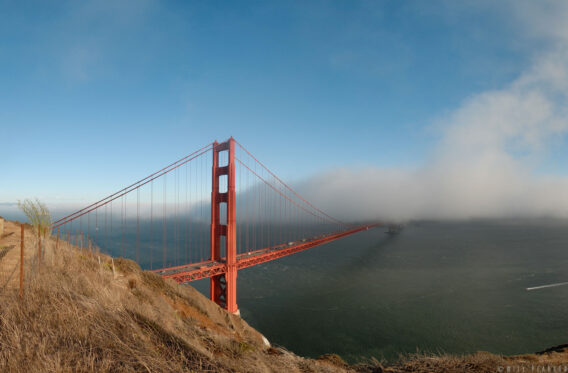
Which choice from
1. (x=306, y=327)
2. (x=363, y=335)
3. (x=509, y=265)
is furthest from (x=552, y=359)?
(x=509, y=265)

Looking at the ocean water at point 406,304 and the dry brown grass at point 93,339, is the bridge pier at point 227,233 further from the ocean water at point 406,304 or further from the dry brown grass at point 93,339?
the dry brown grass at point 93,339

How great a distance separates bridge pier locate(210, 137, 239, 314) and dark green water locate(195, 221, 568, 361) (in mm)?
4071

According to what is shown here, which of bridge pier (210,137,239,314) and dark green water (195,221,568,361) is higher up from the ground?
bridge pier (210,137,239,314)

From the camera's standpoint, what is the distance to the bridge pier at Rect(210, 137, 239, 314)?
56.5ft

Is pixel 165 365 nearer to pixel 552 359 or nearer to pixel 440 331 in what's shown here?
pixel 552 359

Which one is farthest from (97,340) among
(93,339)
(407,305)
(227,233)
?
(407,305)

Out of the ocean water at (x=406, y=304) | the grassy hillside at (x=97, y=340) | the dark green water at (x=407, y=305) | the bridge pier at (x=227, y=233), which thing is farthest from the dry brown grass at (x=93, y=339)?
the dark green water at (x=407, y=305)

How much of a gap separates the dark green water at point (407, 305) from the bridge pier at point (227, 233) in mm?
4071

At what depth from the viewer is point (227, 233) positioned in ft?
57.2

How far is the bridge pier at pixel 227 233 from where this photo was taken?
17219 millimetres

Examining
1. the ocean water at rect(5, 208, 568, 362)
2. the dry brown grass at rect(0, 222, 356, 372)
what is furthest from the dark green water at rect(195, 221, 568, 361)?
the dry brown grass at rect(0, 222, 356, 372)

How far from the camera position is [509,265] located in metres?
37.2

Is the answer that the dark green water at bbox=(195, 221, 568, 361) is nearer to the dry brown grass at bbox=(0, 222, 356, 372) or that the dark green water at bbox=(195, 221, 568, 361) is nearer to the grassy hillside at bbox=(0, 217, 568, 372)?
the grassy hillside at bbox=(0, 217, 568, 372)

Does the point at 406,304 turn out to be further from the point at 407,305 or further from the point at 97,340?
the point at 97,340
